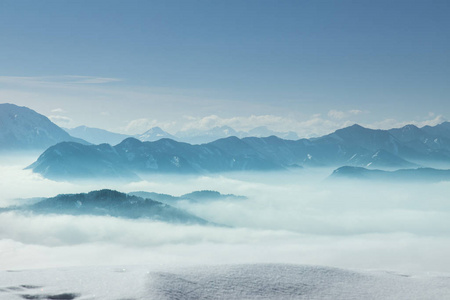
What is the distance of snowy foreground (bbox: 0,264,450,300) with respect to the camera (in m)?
41.6

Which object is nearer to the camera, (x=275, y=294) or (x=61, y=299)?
(x=61, y=299)

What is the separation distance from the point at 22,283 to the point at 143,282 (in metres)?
14.2

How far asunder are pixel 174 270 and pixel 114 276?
25.4 ft

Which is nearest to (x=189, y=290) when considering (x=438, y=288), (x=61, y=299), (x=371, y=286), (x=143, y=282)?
(x=143, y=282)

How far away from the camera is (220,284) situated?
153 ft

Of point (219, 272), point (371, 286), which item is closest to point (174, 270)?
point (219, 272)

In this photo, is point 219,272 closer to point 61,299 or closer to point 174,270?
point 174,270

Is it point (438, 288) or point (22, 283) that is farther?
point (438, 288)

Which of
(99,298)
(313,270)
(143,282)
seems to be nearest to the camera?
(99,298)

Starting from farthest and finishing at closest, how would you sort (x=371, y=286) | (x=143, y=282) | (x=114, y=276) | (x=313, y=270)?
(x=313, y=270) < (x=371, y=286) < (x=114, y=276) < (x=143, y=282)

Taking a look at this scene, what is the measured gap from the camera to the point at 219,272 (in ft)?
164

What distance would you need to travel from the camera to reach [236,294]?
147 ft

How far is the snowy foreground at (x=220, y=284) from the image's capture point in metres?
41.6

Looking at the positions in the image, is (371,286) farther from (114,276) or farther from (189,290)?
(114,276)
